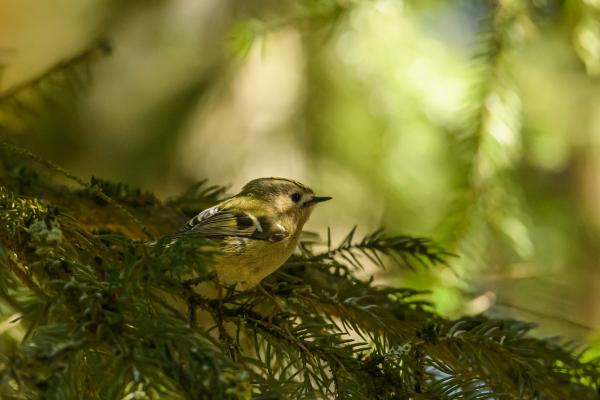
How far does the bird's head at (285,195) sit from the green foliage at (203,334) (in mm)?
497

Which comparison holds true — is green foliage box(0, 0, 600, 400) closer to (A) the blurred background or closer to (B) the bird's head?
(A) the blurred background

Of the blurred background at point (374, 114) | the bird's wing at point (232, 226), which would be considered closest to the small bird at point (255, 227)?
the bird's wing at point (232, 226)

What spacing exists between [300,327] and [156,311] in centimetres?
28

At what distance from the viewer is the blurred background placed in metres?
2.54

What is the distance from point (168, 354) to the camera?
3.65ft

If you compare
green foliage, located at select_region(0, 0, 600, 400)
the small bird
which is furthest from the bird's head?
green foliage, located at select_region(0, 0, 600, 400)

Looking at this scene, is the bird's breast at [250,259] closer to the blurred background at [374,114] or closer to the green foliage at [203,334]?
the green foliage at [203,334]

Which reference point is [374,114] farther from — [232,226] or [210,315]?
[210,315]

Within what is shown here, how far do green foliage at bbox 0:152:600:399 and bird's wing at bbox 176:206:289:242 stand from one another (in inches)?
4.9

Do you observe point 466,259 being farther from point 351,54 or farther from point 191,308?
point 191,308

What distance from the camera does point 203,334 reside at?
124cm

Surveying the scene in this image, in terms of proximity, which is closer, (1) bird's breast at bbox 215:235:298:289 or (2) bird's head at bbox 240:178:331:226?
(1) bird's breast at bbox 215:235:298:289

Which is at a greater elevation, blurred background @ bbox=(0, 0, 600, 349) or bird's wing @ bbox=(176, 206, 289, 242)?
blurred background @ bbox=(0, 0, 600, 349)

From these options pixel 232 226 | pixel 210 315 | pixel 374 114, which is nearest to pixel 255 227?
pixel 232 226
